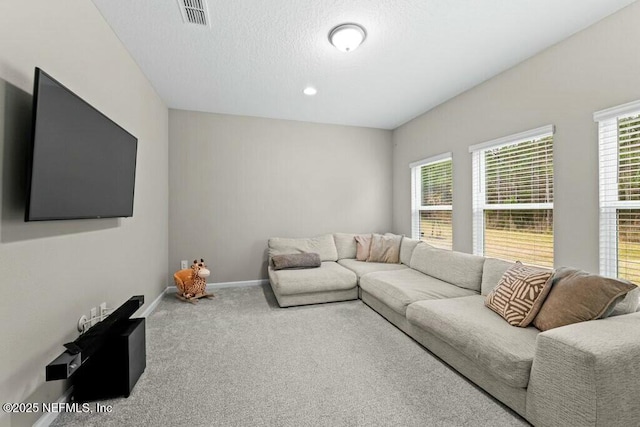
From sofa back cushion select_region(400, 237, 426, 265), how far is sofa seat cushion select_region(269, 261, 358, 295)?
0.84m

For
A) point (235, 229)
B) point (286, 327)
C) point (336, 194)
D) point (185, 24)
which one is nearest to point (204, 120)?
point (235, 229)

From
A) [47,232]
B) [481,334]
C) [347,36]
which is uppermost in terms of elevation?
[347,36]

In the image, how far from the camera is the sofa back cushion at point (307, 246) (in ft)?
13.7

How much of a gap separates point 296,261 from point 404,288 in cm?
157

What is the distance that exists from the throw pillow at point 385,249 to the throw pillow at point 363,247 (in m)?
0.07

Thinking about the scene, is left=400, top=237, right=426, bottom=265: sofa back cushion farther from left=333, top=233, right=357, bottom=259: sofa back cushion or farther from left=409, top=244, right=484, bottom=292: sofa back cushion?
left=333, top=233, right=357, bottom=259: sofa back cushion

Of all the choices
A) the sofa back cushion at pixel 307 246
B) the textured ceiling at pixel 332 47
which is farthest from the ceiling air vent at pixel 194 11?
the sofa back cushion at pixel 307 246

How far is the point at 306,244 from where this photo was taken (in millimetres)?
4309

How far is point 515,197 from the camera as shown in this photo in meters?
2.90

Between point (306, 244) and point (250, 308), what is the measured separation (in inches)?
52.2

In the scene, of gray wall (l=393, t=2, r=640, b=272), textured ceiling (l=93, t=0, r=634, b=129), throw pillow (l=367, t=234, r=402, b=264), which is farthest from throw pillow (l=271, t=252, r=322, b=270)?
gray wall (l=393, t=2, r=640, b=272)

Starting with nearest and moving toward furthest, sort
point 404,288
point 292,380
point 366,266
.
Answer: point 292,380, point 404,288, point 366,266

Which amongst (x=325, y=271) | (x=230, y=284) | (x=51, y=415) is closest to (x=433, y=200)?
(x=325, y=271)

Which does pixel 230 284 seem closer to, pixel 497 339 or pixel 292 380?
pixel 292 380
